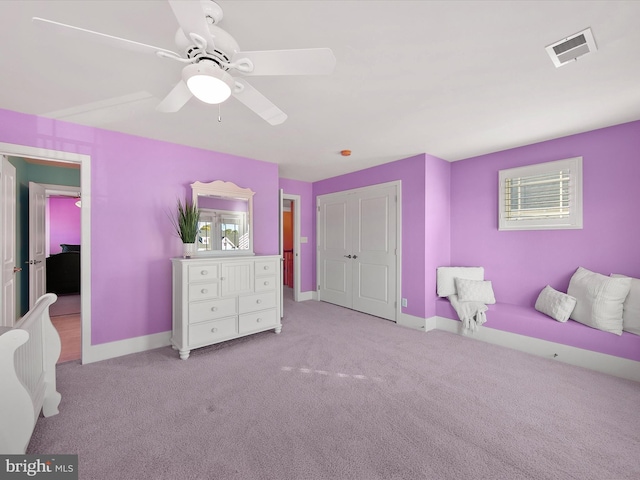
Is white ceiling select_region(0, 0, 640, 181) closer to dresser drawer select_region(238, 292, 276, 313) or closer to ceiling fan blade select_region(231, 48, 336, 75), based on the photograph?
ceiling fan blade select_region(231, 48, 336, 75)

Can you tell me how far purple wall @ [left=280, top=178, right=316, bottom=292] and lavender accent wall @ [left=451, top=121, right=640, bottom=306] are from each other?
258 cm

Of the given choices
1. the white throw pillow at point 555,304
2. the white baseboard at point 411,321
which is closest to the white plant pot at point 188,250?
the white baseboard at point 411,321

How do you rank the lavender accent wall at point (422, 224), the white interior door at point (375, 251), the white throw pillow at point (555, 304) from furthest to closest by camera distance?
1. the white interior door at point (375, 251)
2. the lavender accent wall at point (422, 224)
3. the white throw pillow at point (555, 304)

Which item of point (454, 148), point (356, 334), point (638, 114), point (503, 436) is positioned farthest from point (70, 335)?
point (638, 114)

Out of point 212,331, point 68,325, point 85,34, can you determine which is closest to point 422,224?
point 212,331

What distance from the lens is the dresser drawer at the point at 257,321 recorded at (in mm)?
3236

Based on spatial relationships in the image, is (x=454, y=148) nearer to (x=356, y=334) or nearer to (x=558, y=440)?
(x=356, y=334)

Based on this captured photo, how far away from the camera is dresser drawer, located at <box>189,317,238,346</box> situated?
289 cm

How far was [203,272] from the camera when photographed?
2.96m

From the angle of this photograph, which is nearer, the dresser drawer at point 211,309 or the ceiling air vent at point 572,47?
the ceiling air vent at point 572,47

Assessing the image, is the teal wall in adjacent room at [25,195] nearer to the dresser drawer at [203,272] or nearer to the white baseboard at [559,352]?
the dresser drawer at [203,272]

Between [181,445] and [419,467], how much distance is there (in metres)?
1.37

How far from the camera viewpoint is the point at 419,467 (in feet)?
4.89

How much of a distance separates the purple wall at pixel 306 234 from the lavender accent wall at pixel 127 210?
7.19ft
